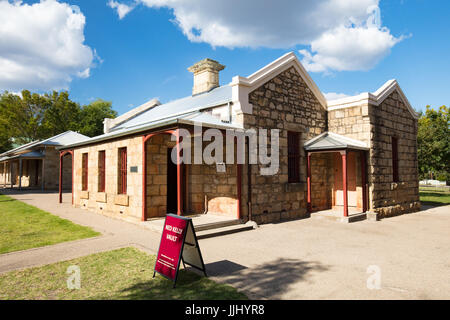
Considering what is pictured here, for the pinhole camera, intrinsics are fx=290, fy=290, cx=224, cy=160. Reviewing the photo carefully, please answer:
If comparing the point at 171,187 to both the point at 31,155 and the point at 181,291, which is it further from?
the point at 31,155

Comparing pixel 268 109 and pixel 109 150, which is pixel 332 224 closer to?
pixel 268 109

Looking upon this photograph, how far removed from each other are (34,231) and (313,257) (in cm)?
741

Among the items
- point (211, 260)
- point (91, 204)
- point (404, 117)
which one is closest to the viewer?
point (211, 260)

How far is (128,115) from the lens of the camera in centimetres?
1664

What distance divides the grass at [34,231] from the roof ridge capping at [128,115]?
6411 mm

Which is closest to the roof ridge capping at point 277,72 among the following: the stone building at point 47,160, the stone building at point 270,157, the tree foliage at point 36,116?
the stone building at point 270,157

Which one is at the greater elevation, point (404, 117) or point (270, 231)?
point (404, 117)

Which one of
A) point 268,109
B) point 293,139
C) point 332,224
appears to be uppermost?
point 268,109

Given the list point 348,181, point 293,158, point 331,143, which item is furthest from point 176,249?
point 348,181

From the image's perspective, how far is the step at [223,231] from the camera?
7.49 metres

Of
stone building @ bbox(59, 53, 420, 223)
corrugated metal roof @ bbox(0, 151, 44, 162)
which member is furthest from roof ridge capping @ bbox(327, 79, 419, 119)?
corrugated metal roof @ bbox(0, 151, 44, 162)

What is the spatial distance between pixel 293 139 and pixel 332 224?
3.47m

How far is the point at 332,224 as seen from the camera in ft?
31.7
